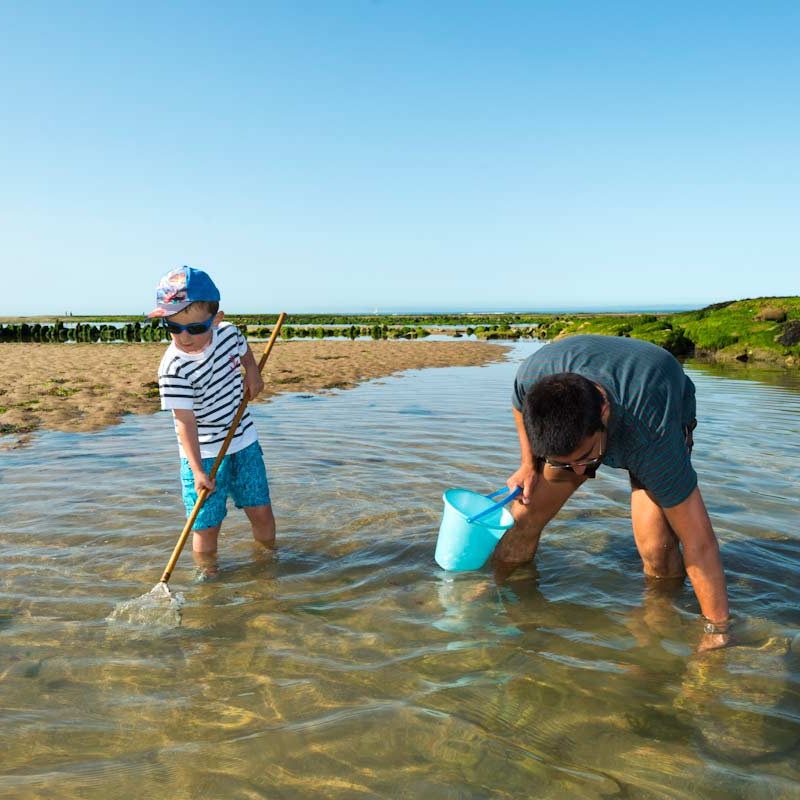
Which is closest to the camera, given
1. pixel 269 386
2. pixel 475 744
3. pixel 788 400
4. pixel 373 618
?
pixel 475 744

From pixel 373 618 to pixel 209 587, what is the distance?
1128mm

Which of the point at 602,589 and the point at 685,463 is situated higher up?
the point at 685,463

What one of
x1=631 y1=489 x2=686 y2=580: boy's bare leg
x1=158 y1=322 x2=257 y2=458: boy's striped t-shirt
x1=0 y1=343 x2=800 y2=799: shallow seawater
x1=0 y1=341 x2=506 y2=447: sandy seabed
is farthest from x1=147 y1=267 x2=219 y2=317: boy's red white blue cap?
x1=0 y1=341 x2=506 y2=447: sandy seabed

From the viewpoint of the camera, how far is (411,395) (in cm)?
1336

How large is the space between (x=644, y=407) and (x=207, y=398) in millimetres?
2639

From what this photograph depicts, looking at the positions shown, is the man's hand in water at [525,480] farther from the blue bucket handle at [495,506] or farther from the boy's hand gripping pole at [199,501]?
the boy's hand gripping pole at [199,501]

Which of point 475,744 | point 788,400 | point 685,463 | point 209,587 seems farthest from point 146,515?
point 788,400

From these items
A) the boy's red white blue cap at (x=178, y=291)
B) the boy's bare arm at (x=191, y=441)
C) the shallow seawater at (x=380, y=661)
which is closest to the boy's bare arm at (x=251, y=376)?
the boy's bare arm at (x=191, y=441)

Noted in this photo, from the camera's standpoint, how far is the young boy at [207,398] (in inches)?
154

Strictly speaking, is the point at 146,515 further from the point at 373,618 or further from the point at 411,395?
the point at 411,395

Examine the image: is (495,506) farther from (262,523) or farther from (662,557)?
(262,523)

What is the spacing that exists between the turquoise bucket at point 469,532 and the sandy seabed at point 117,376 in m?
6.63

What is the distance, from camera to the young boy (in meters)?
3.92

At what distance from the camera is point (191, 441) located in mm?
4004
